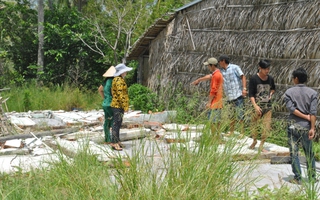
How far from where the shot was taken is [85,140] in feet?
17.1

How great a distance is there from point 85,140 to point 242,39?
6378 mm

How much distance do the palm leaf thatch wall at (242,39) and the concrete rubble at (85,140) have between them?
1760 mm

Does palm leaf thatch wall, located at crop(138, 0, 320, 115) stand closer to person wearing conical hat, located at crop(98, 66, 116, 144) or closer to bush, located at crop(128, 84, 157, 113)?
bush, located at crop(128, 84, 157, 113)

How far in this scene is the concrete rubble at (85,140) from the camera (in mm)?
5113

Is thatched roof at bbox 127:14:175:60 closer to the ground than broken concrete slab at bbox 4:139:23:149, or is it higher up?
higher up

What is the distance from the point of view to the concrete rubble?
511 centimetres

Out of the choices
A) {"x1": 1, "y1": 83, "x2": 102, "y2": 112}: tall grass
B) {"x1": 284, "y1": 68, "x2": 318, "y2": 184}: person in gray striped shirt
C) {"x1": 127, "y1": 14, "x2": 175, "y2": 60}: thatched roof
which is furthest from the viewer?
{"x1": 1, "y1": 83, "x2": 102, "y2": 112}: tall grass

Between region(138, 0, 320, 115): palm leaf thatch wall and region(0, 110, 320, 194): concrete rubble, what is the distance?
176 centimetres

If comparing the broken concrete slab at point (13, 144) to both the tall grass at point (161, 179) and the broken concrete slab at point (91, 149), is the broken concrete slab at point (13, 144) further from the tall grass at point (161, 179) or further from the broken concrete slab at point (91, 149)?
the tall grass at point (161, 179)

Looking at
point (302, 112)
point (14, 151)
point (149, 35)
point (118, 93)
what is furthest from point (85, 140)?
point (149, 35)

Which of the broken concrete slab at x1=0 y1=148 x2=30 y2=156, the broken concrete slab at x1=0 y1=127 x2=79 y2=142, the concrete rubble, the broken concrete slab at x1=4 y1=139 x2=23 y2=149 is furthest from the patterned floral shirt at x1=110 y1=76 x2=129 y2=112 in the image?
the broken concrete slab at x1=0 y1=127 x2=79 y2=142

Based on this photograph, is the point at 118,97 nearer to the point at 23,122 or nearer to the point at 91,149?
the point at 91,149

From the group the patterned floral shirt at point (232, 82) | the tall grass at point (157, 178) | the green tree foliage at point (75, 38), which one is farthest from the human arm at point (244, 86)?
the green tree foliage at point (75, 38)

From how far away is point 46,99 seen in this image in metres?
15.2
